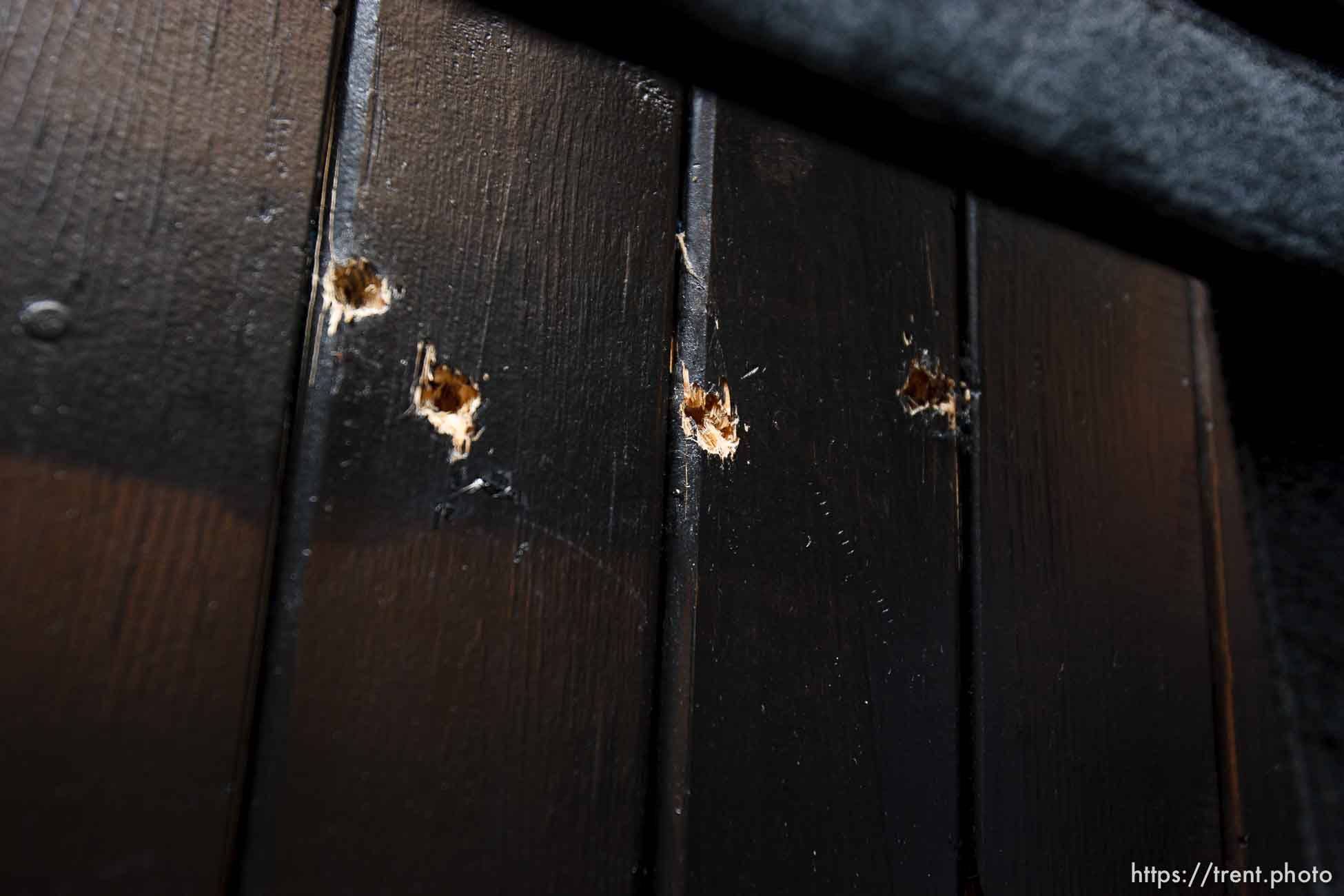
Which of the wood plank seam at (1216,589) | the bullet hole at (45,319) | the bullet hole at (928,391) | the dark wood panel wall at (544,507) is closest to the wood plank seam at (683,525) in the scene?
the dark wood panel wall at (544,507)

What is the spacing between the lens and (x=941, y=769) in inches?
18.4

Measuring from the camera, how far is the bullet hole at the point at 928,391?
19.8 inches

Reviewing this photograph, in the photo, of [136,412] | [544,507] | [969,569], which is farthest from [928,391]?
[136,412]

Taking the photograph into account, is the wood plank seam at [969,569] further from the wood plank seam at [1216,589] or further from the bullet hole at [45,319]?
the bullet hole at [45,319]

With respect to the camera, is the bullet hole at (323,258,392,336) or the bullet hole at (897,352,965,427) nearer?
the bullet hole at (323,258,392,336)

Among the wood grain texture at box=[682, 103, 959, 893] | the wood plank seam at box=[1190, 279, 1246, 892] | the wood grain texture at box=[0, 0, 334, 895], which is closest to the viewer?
the wood grain texture at box=[0, 0, 334, 895]

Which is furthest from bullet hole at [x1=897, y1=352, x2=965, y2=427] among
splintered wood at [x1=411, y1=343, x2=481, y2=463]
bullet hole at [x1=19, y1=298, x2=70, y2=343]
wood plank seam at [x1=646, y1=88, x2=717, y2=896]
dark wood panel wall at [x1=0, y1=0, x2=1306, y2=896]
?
bullet hole at [x1=19, y1=298, x2=70, y2=343]

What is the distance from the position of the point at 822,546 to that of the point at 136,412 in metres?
0.28

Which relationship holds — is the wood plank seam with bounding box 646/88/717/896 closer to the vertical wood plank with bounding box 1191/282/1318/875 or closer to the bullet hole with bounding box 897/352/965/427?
the bullet hole with bounding box 897/352/965/427

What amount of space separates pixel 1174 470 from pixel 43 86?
579 mm

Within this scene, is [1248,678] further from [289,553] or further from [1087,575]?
[289,553]

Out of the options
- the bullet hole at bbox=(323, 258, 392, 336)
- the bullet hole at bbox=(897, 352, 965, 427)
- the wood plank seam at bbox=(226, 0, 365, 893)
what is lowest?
the wood plank seam at bbox=(226, 0, 365, 893)

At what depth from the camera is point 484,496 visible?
40 centimetres

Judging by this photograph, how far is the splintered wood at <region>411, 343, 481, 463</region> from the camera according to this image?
394 millimetres
